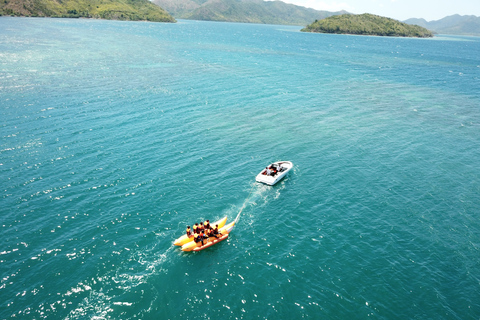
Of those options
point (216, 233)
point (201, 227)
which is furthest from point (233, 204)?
point (201, 227)

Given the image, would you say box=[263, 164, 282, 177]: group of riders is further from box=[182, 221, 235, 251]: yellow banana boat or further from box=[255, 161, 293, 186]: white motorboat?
box=[182, 221, 235, 251]: yellow banana boat

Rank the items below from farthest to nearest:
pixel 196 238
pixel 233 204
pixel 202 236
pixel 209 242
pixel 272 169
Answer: pixel 272 169
pixel 233 204
pixel 209 242
pixel 202 236
pixel 196 238

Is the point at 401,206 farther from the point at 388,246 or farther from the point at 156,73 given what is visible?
the point at 156,73

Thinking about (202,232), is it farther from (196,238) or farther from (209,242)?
(209,242)

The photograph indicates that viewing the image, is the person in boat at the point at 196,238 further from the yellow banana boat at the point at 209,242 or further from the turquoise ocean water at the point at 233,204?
the turquoise ocean water at the point at 233,204

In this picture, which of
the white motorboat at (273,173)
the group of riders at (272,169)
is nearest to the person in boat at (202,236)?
the white motorboat at (273,173)

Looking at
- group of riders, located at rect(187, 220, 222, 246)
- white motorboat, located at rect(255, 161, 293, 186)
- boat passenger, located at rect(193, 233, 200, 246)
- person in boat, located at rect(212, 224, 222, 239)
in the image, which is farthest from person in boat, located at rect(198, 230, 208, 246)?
white motorboat, located at rect(255, 161, 293, 186)
